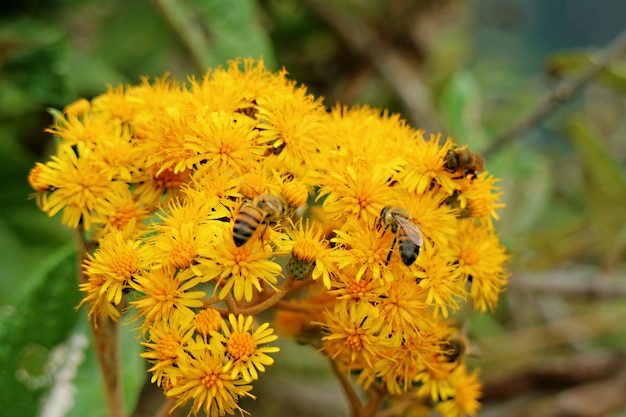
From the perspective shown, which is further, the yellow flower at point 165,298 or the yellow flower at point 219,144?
the yellow flower at point 219,144

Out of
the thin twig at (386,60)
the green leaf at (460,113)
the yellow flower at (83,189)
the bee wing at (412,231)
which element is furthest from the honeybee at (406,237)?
the thin twig at (386,60)

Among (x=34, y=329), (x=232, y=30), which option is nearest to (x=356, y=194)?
(x=34, y=329)

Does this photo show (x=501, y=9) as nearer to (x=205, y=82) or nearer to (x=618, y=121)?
(x=618, y=121)

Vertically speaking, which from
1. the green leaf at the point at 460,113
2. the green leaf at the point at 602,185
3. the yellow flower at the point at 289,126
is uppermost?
the green leaf at the point at 460,113

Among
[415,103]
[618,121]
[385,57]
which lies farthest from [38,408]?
[618,121]

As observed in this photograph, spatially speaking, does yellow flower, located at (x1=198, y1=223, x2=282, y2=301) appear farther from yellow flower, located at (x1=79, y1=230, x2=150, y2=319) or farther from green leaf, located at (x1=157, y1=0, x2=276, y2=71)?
green leaf, located at (x1=157, y1=0, x2=276, y2=71)

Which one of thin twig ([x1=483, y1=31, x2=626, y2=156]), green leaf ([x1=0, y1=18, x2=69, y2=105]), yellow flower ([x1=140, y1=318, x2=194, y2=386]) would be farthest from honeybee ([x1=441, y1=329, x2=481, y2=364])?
green leaf ([x1=0, y1=18, x2=69, y2=105])

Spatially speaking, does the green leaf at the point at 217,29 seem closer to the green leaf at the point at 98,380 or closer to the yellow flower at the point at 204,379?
the green leaf at the point at 98,380

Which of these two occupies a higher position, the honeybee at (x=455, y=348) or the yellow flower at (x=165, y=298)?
the honeybee at (x=455, y=348)
